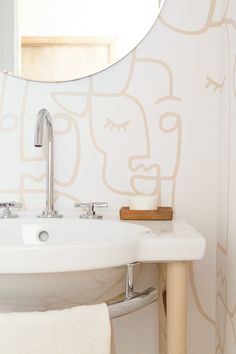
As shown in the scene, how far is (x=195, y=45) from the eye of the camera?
60.1 inches

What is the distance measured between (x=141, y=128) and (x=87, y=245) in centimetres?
66

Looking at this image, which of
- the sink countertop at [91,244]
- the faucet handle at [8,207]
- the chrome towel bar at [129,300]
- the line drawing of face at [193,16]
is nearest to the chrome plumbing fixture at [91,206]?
the sink countertop at [91,244]

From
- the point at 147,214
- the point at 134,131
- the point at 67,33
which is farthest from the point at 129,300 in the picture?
the point at 67,33

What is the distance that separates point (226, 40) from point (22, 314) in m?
1.00

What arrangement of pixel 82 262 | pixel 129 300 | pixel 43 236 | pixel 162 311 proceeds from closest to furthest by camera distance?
pixel 82 262 → pixel 129 300 → pixel 43 236 → pixel 162 311

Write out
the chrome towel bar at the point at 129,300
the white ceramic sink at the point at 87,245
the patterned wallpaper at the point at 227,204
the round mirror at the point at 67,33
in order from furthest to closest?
the round mirror at the point at 67,33 → the patterned wallpaper at the point at 227,204 → the chrome towel bar at the point at 129,300 → the white ceramic sink at the point at 87,245

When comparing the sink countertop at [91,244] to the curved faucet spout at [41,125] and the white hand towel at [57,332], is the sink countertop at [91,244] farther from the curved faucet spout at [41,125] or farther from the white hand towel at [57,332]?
the curved faucet spout at [41,125]

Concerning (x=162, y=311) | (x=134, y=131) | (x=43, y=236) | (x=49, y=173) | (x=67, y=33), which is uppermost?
(x=67, y=33)

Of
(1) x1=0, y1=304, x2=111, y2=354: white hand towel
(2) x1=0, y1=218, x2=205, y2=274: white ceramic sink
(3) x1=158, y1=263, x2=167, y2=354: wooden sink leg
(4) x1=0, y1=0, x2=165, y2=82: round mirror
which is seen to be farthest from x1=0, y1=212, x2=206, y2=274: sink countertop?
(4) x1=0, y1=0, x2=165, y2=82: round mirror

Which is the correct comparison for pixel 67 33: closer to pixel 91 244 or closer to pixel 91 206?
pixel 91 206

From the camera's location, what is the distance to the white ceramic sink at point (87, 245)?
94cm

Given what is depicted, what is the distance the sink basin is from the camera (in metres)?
0.94

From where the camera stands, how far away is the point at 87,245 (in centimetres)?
96

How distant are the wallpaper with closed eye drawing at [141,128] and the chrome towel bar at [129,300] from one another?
404 millimetres
